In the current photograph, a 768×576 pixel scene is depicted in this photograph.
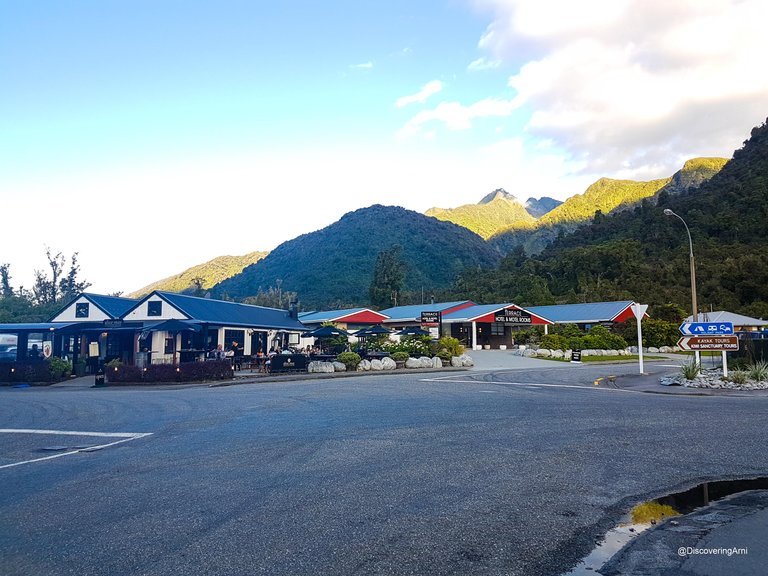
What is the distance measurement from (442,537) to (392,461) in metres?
3.00

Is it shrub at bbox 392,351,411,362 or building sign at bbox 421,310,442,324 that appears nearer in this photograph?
shrub at bbox 392,351,411,362

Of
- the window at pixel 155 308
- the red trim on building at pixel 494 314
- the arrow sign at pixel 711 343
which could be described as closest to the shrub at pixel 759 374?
the arrow sign at pixel 711 343

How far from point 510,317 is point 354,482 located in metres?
45.2

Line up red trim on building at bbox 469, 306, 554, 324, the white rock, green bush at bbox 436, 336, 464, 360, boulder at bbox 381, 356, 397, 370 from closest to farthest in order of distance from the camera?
boulder at bbox 381, 356, 397, 370 → the white rock → green bush at bbox 436, 336, 464, 360 → red trim on building at bbox 469, 306, 554, 324

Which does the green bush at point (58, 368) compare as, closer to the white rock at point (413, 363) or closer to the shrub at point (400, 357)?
the shrub at point (400, 357)

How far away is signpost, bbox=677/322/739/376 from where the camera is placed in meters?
18.9

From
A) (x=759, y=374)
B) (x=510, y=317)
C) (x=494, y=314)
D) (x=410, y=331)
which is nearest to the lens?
(x=759, y=374)

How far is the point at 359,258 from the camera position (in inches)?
4616

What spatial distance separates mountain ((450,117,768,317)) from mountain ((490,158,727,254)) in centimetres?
3838

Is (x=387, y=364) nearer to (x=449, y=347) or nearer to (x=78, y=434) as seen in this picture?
(x=449, y=347)

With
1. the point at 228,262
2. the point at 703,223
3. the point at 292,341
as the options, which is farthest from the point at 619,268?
the point at 228,262

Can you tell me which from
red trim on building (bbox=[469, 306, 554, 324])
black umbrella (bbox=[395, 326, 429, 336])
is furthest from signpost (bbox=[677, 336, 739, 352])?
red trim on building (bbox=[469, 306, 554, 324])

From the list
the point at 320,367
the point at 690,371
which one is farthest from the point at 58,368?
the point at 690,371

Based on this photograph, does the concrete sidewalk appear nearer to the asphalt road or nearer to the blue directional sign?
the asphalt road
